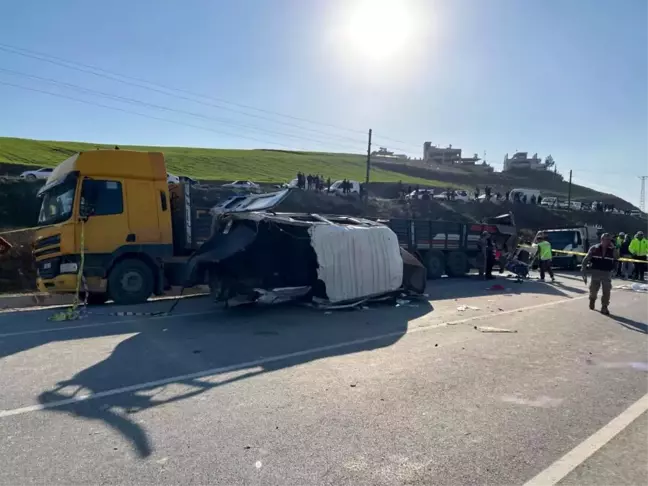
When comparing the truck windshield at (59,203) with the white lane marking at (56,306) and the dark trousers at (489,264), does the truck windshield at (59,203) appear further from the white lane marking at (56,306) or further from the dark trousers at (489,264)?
the dark trousers at (489,264)

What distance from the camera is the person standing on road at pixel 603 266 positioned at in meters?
11.3

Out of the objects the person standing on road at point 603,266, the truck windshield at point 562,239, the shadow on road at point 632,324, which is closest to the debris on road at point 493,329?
the shadow on road at point 632,324

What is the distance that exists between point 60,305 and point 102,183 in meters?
2.81

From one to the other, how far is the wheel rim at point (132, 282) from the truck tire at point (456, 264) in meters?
11.9

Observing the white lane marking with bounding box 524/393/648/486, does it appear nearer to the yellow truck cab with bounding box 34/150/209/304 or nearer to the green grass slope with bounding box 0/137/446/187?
the yellow truck cab with bounding box 34/150/209/304

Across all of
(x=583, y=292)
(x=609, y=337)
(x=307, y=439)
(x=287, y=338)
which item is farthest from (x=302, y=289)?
(x=583, y=292)

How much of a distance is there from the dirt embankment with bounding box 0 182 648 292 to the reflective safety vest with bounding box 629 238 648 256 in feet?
26.8

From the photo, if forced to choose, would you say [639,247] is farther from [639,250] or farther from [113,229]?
[113,229]

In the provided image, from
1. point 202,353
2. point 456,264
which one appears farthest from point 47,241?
point 456,264

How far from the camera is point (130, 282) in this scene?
11398 millimetres

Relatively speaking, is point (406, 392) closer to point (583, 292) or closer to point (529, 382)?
point (529, 382)

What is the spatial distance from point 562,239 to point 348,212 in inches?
533

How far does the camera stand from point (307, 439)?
4148 mm

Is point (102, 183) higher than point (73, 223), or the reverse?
point (102, 183)
